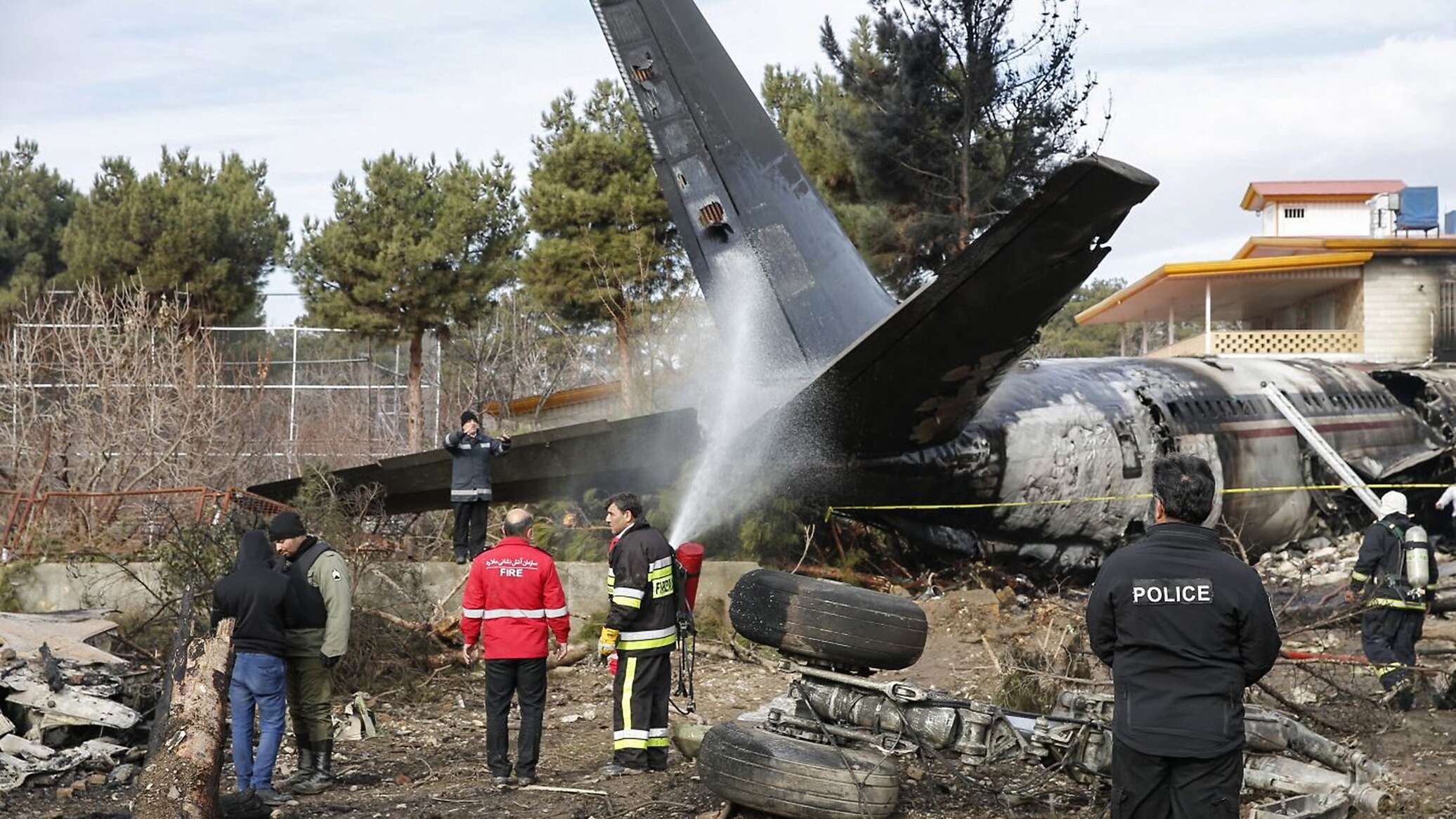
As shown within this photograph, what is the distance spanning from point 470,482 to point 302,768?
523cm

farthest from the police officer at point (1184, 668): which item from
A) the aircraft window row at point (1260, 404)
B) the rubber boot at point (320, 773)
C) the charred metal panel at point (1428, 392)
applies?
the charred metal panel at point (1428, 392)

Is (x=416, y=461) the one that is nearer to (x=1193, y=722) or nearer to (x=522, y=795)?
(x=522, y=795)

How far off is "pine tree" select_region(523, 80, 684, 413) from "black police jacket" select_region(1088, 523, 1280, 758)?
2251 centimetres

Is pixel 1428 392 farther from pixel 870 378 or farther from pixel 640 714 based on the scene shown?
pixel 640 714

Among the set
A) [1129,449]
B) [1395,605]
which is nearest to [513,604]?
[1395,605]

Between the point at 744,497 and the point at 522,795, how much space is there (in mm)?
5283

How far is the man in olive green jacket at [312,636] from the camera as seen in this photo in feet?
26.4

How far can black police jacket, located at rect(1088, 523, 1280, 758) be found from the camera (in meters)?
4.66

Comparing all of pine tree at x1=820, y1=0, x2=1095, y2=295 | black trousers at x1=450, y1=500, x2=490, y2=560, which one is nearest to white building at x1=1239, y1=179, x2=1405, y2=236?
pine tree at x1=820, y1=0, x2=1095, y2=295

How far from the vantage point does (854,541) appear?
50.2 feet

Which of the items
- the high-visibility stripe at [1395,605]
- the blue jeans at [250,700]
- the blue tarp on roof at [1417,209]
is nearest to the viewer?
the blue jeans at [250,700]

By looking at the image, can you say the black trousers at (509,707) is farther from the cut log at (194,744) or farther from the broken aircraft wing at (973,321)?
the broken aircraft wing at (973,321)

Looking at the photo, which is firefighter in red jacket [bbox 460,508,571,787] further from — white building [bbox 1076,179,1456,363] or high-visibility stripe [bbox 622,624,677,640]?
white building [bbox 1076,179,1456,363]

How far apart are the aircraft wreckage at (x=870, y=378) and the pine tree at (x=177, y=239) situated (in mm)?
22658
